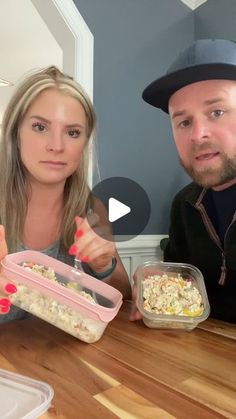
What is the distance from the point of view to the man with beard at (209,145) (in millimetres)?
727

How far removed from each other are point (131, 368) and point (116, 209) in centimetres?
42

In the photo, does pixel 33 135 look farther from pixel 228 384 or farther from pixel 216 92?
pixel 228 384

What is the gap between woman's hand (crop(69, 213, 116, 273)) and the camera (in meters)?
0.66

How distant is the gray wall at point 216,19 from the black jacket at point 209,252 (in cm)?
96

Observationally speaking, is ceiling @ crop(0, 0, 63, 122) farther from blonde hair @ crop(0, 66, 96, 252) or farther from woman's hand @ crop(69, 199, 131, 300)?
woman's hand @ crop(69, 199, 131, 300)

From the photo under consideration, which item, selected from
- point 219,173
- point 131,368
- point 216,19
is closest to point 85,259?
point 131,368

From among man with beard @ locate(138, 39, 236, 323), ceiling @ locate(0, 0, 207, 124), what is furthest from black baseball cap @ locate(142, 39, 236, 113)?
ceiling @ locate(0, 0, 207, 124)

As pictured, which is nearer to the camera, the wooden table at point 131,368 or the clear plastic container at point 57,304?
the wooden table at point 131,368

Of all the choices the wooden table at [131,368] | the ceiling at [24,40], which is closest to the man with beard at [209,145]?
the wooden table at [131,368]

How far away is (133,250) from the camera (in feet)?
4.73

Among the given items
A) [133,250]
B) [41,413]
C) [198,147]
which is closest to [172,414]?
[41,413]

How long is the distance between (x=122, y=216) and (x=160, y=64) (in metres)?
1.00

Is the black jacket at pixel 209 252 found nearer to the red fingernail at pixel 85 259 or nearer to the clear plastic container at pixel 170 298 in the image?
the clear plastic container at pixel 170 298

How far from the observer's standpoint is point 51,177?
80cm
